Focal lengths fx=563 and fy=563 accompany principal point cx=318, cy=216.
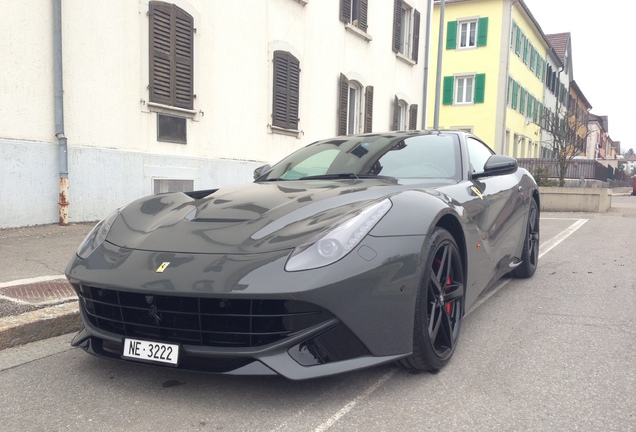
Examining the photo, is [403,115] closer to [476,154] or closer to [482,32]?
[482,32]

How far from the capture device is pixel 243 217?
110 inches

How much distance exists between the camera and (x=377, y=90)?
15.3 metres

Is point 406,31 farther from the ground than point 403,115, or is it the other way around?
point 406,31

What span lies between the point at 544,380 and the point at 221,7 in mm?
8581

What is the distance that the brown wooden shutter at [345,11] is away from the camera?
518 inches

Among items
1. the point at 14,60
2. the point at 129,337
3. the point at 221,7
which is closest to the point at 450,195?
the point at 129,337

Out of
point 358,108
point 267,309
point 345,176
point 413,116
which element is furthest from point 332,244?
point 413,116

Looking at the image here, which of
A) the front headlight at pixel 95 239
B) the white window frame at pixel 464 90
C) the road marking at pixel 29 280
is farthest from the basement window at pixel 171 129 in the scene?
the white window frame at pixel 464 90

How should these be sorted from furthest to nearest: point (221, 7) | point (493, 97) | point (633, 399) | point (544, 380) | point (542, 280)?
point (493, 97) → point (221, 7) → point (542, 280) → point (544, 380) → point (633, 399)

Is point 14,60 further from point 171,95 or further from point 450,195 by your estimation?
point 450,195

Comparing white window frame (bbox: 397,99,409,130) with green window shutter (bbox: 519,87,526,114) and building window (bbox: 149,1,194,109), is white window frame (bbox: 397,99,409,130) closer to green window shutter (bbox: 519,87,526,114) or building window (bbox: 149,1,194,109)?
building window (bbox: 149,1,194,109)

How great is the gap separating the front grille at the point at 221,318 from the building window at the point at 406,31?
14748mm

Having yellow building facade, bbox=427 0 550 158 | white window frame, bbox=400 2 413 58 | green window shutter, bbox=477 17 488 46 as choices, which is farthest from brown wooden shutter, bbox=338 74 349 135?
green window shutter, bbox=477 17 488 46

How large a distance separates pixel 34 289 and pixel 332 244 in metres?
2.70
